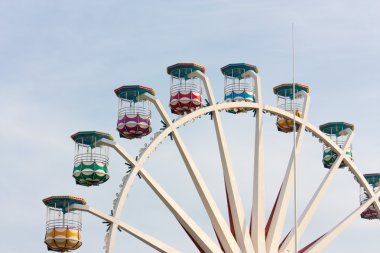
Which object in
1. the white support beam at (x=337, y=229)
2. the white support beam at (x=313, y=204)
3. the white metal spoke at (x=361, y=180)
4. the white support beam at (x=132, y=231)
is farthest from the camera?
the white metal spoke at (x=361, y=180)

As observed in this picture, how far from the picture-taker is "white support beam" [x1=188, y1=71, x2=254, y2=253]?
4166 centimetres

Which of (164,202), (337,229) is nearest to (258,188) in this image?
(337,229)

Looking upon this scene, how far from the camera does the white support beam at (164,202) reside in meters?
37.5

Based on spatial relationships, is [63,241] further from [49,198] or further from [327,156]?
[327,156]

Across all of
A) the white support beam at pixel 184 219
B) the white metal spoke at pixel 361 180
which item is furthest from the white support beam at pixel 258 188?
the white metal spoke at pixel 361 180

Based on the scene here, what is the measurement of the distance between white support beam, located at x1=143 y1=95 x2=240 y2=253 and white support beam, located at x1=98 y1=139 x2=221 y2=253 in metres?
0.71

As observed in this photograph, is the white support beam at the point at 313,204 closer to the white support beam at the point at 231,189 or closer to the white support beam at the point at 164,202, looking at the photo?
the white support beam at the point at 231,189

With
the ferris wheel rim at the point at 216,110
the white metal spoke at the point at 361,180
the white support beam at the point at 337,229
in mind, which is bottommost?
the white support beam at the point at 337,229

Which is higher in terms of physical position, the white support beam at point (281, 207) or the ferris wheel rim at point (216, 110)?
the ferris wheel rim at point (216, 110)

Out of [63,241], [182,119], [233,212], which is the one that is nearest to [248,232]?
[233,212]

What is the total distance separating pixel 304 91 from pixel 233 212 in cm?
790

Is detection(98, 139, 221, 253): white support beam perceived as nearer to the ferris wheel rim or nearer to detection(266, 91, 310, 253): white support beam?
the ferris wheel rim

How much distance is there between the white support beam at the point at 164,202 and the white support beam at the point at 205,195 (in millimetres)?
710

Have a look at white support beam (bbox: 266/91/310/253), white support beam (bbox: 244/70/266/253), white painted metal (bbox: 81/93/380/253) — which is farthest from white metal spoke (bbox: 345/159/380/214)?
white support beam (bbox: 244/70/266/253)
